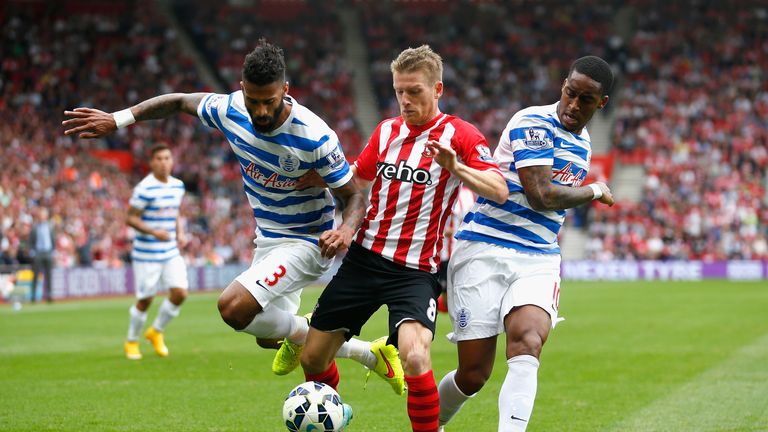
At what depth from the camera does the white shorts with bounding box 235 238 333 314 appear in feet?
23.4

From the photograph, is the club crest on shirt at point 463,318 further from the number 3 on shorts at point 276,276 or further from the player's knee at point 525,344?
the number 3 on shorts at point 276,276

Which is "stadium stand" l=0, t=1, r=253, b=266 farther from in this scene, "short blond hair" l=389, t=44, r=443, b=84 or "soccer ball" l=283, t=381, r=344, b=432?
"short blond hair" l=389, t=44, r=443, b=84

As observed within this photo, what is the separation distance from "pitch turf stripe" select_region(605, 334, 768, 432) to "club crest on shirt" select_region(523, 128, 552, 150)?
2501 millimetres

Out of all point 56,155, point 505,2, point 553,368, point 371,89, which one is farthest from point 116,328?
point 505,2

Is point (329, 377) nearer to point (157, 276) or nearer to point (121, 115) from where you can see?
point (121, 115)

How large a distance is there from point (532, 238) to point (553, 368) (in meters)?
5.29

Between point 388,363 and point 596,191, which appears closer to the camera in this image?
point 596,191

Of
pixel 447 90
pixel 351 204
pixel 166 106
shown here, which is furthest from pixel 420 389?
pixel 447 90

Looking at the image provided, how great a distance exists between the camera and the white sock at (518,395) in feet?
19.7

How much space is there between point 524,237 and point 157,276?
24.2 feet

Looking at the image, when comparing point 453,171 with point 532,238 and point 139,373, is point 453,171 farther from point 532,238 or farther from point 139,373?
point 139,373

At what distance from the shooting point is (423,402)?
20.2 ft

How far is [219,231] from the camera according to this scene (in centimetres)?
3353

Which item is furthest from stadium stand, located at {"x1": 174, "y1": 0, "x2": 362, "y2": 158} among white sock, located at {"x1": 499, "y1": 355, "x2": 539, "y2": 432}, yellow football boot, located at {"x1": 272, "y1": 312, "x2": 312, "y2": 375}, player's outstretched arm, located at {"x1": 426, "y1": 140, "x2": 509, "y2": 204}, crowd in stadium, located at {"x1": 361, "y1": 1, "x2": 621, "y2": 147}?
white sock, located at {"x1": 499, "y1": 355, "x2": 539, "y2": 432}
